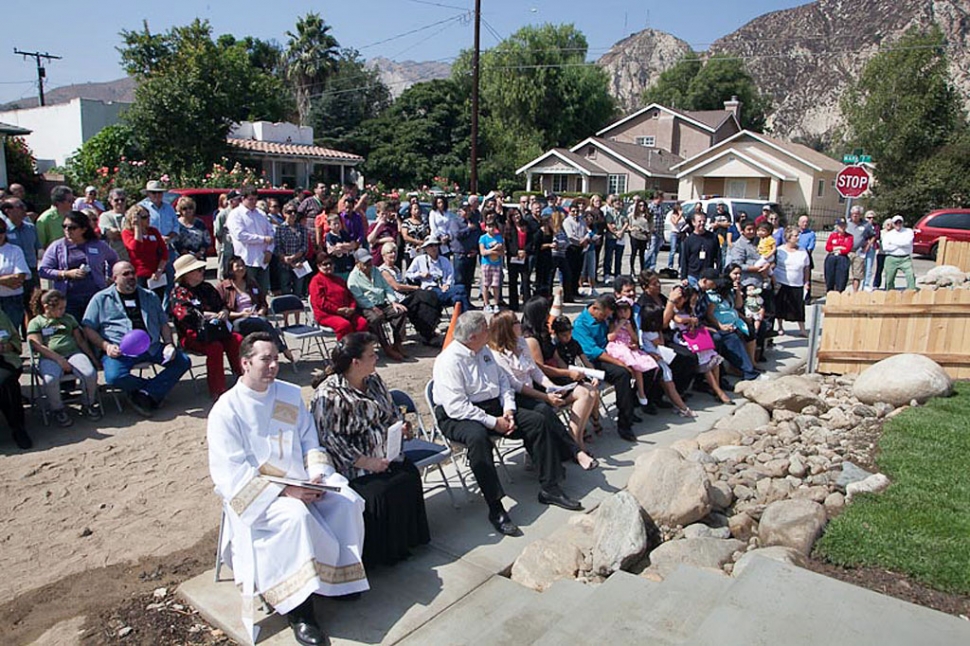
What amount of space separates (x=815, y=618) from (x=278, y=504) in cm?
271

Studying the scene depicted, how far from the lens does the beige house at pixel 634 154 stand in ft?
156

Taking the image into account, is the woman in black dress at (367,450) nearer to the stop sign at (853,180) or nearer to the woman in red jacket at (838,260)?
the woman in red jacket at (838,260)

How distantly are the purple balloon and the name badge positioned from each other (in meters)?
3.34

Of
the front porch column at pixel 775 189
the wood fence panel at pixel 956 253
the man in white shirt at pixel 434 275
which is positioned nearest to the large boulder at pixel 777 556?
the man in white shirt at pixel 434 275

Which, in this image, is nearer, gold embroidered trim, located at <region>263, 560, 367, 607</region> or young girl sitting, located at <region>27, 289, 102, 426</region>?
gold embroidered trim, located at <region>263, 560, 367, 607</region>

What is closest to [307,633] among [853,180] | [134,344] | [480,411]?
[480,411]

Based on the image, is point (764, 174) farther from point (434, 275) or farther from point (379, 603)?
point (379, 603)

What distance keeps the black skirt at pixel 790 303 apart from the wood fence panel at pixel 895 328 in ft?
6.09

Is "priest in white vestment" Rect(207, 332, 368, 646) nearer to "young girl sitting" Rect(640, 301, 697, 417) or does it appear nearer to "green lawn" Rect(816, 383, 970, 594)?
"green lawn" Rect(816, 383, 970, 594)

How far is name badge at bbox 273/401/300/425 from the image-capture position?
420 centimetres

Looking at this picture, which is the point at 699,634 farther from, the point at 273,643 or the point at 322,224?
the point at 322,224

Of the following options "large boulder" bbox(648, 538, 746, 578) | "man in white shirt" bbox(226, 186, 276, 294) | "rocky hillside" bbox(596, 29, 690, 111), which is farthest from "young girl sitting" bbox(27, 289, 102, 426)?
"rocky hillside" bbox(596, 29, 690, 111)

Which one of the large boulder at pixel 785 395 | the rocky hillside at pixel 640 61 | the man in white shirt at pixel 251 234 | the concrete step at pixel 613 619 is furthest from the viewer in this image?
the rocky hillside at pixel 640 61

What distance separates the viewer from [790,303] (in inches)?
432
